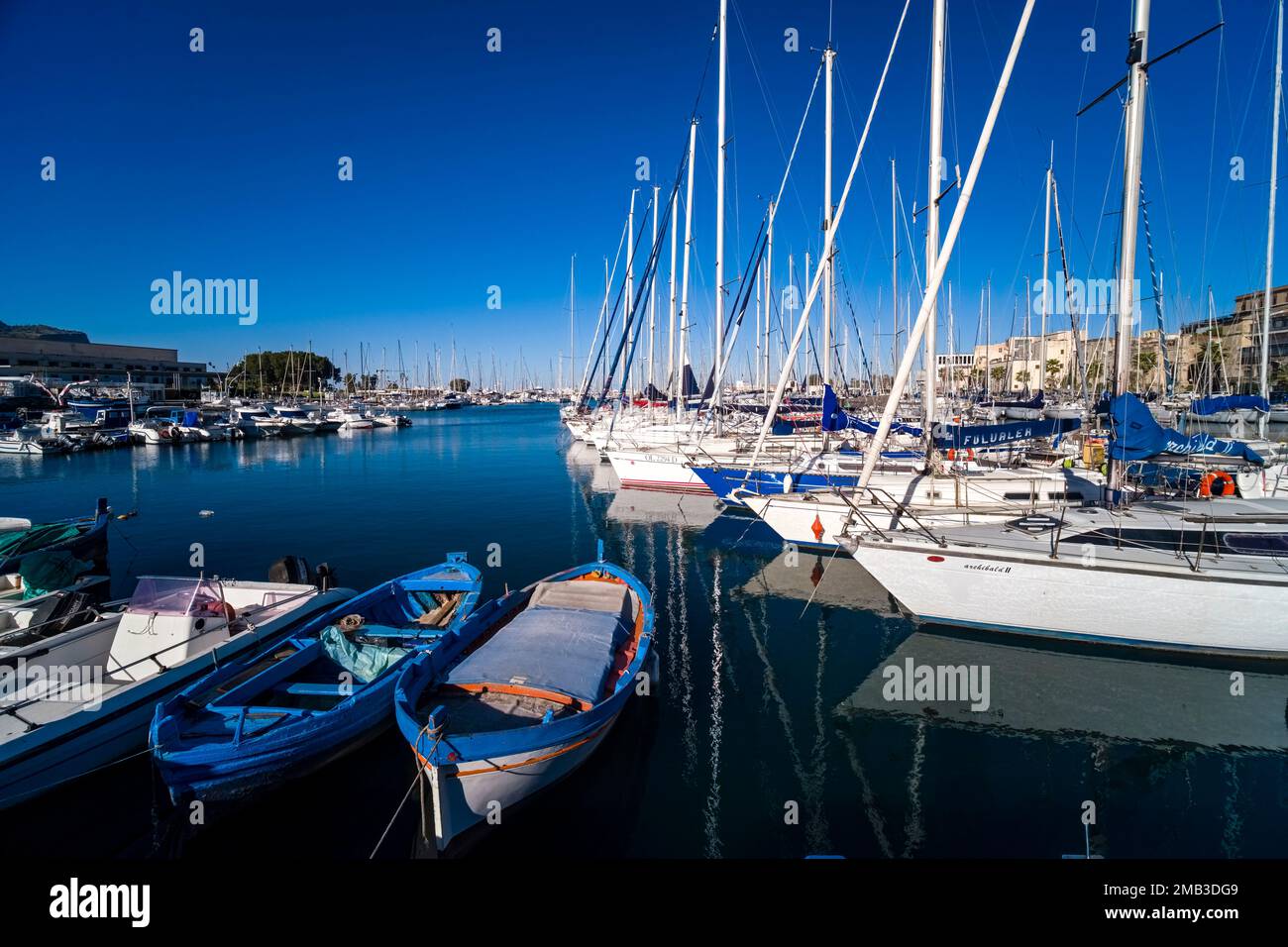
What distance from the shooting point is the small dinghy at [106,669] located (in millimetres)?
9539

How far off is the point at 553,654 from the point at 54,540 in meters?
17.4

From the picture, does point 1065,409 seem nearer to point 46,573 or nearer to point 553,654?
point 553,654

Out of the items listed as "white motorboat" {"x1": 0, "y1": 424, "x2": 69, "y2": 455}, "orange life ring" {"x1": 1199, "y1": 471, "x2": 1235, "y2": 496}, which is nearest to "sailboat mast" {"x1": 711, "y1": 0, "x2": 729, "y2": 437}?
"orange life ring" {"x1": 1199, "y1": 471, "x2": 1235, "y2": 496}

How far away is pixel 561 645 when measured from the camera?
38.2ft

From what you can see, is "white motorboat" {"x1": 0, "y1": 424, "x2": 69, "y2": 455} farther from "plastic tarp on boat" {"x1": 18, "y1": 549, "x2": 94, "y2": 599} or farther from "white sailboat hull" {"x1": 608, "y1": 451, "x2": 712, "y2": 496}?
"plastic tarp on boat" {"x1": 18, "y1": 549, "x2": 94, "y2": 599}

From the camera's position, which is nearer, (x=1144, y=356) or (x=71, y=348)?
(x=1144, y=356)

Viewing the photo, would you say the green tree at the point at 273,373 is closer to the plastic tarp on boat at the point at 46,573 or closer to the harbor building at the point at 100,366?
the harbor building at the point at 100,366

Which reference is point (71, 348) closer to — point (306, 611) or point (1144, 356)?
point (306, 611)

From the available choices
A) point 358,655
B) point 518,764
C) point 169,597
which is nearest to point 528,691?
point 518,764

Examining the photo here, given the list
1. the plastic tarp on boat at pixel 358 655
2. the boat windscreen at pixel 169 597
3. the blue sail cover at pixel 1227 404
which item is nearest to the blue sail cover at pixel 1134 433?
the blue sail cover at pixel 1227 404

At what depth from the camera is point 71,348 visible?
11812 cm

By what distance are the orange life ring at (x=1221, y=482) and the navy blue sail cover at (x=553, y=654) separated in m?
18.2

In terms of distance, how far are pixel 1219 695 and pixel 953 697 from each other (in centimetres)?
525
